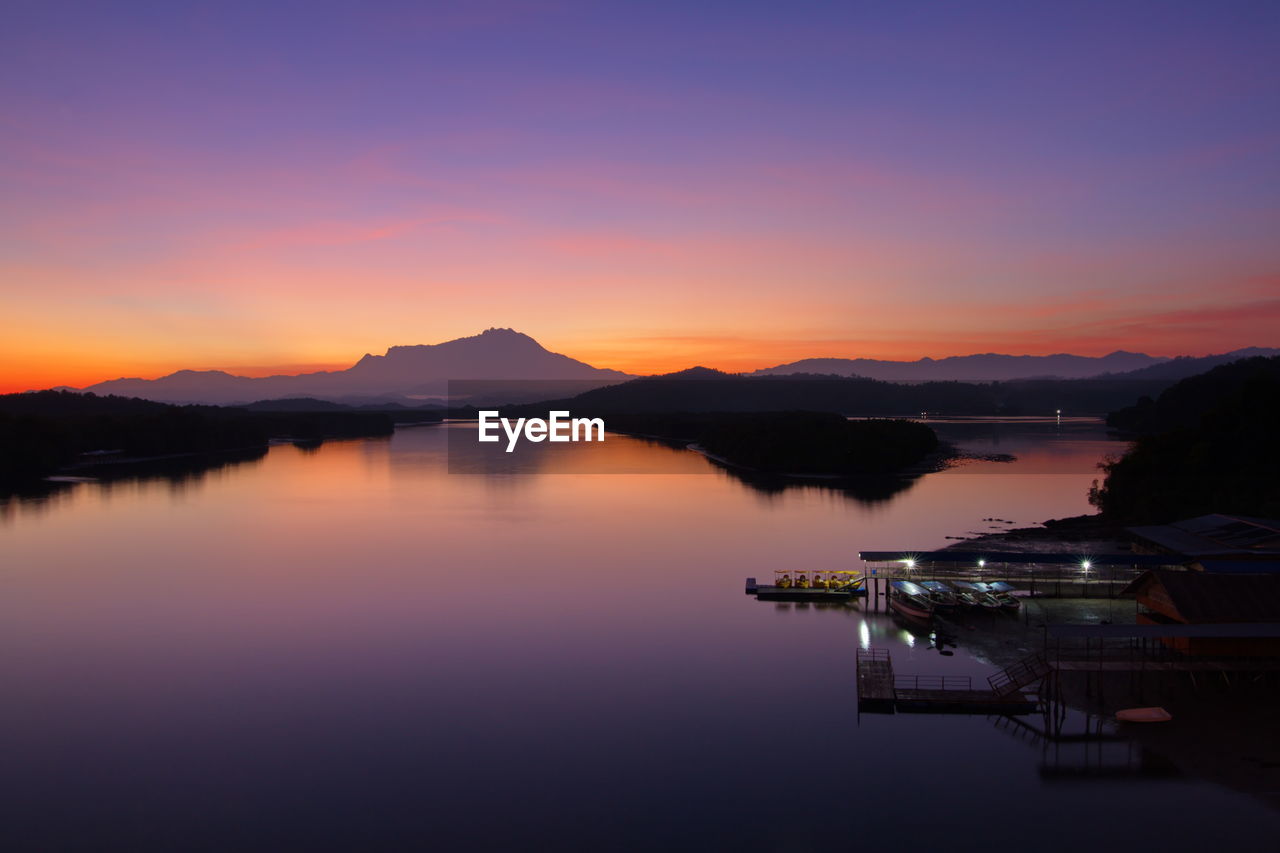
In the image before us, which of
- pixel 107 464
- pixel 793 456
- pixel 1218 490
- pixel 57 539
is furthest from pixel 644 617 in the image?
pixel 107 464

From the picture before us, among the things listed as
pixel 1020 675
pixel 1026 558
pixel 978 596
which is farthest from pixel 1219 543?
pixel 1020 675

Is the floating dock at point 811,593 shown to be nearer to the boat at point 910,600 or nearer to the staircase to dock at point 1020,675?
the boat at point 910,600

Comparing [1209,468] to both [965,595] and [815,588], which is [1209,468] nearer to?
[965,595]

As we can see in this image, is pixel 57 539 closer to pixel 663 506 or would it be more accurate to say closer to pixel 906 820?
pixel 663 506

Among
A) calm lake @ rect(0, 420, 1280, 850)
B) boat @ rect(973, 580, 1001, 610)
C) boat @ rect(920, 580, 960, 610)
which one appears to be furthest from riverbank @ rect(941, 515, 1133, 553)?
boat @ rect(920, 580, 960, 610)

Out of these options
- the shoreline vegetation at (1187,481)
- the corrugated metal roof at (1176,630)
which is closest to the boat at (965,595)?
the corrugated metal roof at (1176,630)

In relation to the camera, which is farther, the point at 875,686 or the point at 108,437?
the point at 108,437
